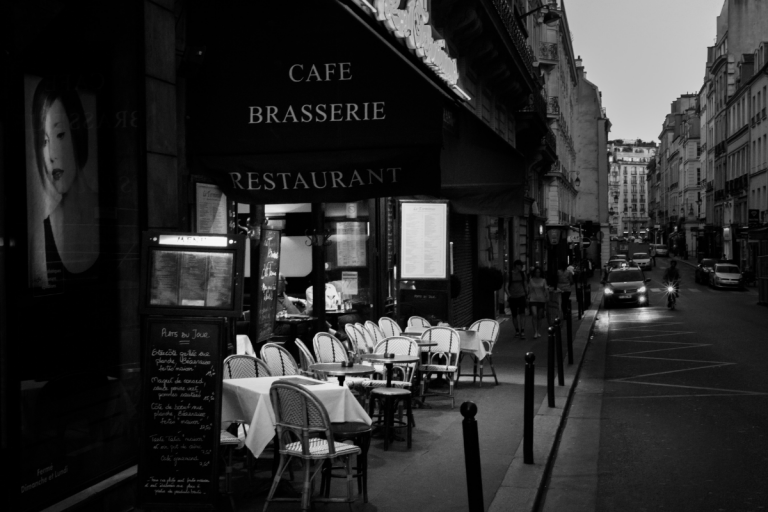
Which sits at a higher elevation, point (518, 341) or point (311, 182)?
point (311, 182)

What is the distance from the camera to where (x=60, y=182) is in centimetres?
658

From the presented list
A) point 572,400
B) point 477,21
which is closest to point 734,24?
point 477,21

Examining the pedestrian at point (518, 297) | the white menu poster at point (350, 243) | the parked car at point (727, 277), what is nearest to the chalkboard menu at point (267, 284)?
the white menu poster at point (350, 243)

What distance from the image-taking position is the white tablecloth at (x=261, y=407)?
7.13m

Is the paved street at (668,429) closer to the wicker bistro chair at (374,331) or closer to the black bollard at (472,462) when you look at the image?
the black bollard at (472,462)

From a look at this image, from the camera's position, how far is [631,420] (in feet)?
37.5

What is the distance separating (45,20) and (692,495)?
20.6 ft

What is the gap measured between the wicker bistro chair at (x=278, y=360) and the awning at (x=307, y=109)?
6.08 ft

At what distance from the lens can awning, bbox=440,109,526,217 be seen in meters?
9.47

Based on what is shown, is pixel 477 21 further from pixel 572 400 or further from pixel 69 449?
pixel 69 449

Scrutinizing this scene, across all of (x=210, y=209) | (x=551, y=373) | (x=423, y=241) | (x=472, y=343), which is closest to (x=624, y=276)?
(x=423, y=241)

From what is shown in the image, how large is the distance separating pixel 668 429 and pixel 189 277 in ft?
21.8

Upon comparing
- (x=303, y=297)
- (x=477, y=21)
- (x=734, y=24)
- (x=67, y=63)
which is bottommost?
(x=303, y=297)

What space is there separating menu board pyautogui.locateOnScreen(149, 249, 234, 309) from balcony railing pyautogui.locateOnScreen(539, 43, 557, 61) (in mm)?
43681
